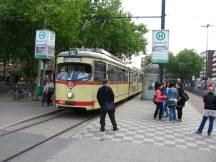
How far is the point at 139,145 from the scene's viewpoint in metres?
10.6

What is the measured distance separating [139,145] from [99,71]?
7.51 metres

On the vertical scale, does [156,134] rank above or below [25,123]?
below

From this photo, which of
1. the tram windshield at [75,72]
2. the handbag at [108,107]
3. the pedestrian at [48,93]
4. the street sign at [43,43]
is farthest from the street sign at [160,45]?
the handbag at [108,107]

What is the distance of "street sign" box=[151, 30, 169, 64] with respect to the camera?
68.5ft

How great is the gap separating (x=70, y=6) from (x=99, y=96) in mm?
16318

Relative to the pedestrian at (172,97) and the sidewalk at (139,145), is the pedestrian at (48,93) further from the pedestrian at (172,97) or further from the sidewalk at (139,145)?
the pedestrian at (172,97)

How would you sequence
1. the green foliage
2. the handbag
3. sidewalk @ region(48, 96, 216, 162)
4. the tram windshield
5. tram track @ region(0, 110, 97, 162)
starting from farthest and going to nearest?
the green foliage < the tram windshield < the handbag < sidewalk @ region(48, 96, 216, 162) < tram track @ region(0, 110, 97, 162)

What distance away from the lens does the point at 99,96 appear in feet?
42.8

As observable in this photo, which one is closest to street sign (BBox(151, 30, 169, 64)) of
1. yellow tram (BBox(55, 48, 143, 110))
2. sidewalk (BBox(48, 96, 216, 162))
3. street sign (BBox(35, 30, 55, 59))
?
yellow tram (BBox(55, 48, 143, 110))

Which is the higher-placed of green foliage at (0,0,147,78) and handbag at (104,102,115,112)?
green foliage at (0,0,147,78)

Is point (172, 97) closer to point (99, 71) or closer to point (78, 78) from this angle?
point (99, 71)

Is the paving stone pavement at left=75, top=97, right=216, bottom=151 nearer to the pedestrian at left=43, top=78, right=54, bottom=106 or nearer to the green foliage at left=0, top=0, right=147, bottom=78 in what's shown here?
the pedestrian at left=43, top=78, right=54, bottom=106

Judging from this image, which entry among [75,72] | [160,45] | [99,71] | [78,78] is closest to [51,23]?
[160,45]

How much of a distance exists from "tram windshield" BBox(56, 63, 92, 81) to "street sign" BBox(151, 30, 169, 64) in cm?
543
